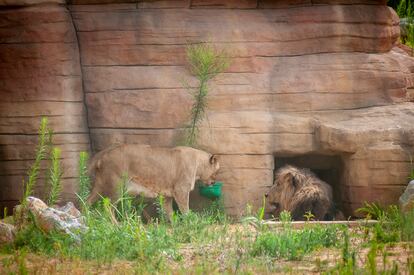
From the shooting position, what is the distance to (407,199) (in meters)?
10.1

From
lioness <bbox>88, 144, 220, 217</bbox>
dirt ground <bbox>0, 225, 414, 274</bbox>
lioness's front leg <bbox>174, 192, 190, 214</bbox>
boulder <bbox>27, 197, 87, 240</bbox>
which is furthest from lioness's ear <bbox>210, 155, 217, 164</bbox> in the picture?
dirt ground <bbox>0, 225, 414, 274</bbox>

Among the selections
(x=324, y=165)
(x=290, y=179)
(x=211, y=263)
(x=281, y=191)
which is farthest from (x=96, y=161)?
(x=211, y=263)

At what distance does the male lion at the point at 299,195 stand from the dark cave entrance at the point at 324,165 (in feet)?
1.28

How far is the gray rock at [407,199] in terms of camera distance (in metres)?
9.89

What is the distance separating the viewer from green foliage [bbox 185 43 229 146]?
11.0 metres

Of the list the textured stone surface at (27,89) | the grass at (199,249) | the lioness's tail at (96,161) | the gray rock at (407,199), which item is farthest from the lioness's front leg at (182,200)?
the gray rock at (407,199)

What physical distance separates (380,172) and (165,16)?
394cm

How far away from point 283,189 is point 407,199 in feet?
6.69

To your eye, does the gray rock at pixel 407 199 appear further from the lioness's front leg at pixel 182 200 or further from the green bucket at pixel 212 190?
the lioness's front leg at pixel 182 200

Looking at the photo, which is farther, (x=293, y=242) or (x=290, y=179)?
(x=290, y=179)

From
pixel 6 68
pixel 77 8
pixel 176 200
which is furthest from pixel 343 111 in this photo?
pixel 6 68

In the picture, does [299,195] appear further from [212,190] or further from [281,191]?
[212,190]

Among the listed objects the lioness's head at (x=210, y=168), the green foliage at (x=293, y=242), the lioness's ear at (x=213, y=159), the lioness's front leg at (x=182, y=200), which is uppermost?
the green foliage at (x=293, y=242)

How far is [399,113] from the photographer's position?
37.4ft
